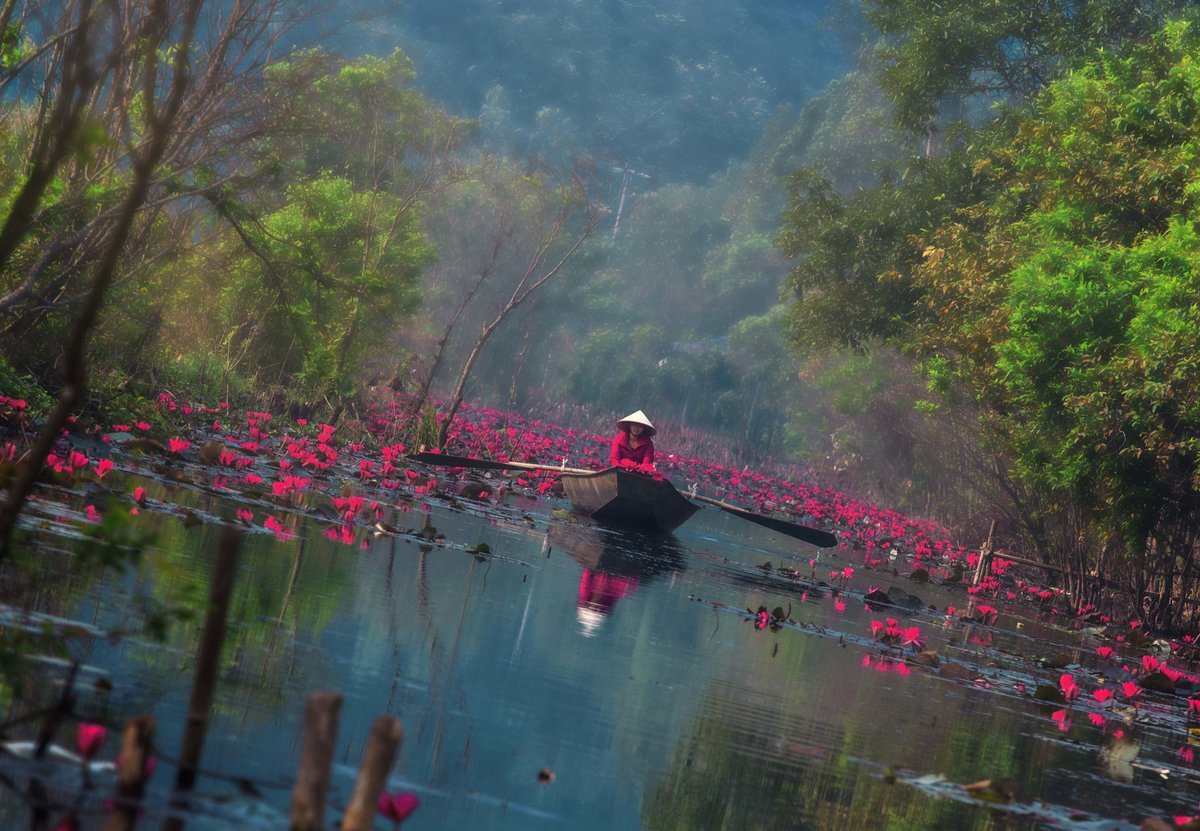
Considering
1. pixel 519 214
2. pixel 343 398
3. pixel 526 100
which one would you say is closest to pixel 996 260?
→ pixel 343 398

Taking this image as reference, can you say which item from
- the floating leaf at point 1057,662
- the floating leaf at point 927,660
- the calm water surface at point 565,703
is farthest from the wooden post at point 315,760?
the floating leaf at point 1057,662

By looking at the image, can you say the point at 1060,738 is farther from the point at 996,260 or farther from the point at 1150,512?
the point at 996,260

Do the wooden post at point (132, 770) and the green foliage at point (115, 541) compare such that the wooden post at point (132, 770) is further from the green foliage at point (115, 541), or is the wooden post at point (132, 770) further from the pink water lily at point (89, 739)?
the green foliage at point (115, 541)

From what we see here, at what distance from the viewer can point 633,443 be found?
65.0ft

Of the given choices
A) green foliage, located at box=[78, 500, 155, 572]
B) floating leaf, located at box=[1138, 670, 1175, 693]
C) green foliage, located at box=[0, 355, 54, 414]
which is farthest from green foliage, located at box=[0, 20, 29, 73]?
floating leaf, located at box=[1138, 670, 1175, 693]

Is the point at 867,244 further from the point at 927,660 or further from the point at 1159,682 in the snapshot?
the point at 927,660

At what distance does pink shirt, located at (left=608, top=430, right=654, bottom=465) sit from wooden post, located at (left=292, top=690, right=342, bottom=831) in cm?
1643

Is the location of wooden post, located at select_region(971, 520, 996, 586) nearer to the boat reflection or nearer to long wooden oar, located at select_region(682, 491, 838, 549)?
long wooden oar, located at select_region(682, 491, 838, 549)

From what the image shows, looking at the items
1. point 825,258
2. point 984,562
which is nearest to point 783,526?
point 984,562

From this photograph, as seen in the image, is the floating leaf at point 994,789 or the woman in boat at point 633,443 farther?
the woman in boat at point 633,443

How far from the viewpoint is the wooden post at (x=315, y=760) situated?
2736 mm

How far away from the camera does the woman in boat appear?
19406 millimetres

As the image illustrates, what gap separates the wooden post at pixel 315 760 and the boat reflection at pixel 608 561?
5.43 meters

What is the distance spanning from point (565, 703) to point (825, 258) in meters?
23.8
